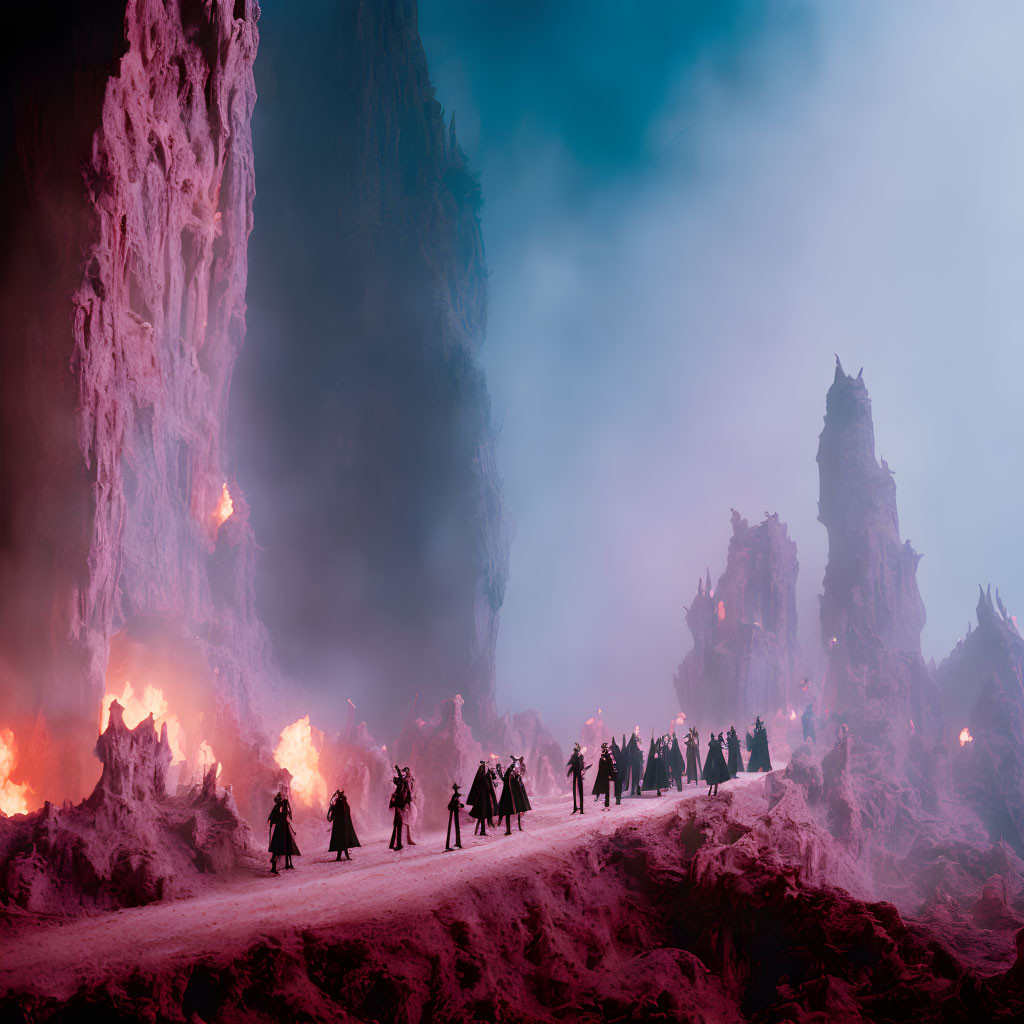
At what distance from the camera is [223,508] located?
41.2 m

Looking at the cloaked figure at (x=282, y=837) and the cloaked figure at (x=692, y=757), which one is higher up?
the cloaked figure at (x=692, y=757)

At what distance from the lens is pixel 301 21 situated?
61281mm

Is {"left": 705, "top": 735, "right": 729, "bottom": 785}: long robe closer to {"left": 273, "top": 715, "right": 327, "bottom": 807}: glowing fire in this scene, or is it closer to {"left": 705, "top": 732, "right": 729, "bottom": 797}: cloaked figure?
{"left": 705, "top": 732, "right": 729, "bottom": 797}: cloaked figure

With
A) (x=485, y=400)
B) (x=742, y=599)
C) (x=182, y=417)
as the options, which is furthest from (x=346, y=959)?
(x=742, y=599)

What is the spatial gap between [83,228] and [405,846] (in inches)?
846

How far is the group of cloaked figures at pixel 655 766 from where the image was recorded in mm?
23672

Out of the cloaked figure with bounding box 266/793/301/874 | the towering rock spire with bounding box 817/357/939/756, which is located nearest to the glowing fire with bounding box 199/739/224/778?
the cloaked figure with bounding box 266/793/301/874

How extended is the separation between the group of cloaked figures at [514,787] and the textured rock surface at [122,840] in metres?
1.57

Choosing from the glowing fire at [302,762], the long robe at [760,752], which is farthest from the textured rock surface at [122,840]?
the long robe at [760,752]

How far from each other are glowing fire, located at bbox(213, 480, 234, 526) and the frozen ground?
1032 inches

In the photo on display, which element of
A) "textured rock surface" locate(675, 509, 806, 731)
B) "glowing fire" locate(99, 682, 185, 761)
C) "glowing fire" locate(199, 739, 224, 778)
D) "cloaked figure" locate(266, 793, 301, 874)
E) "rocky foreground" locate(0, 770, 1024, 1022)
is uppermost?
"textured rock surface" locate(675, 509, 806, 731)

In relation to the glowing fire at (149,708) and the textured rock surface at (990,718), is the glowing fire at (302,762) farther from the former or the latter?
the textured rock surface at (990,718)

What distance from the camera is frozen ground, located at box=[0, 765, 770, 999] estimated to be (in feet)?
32.2

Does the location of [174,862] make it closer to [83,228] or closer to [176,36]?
[83,228]
